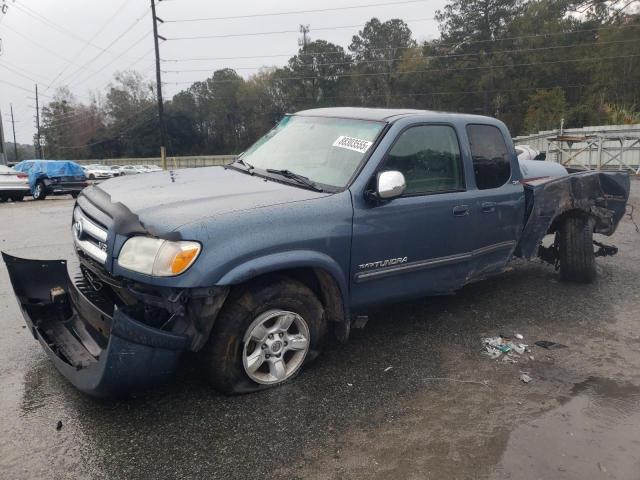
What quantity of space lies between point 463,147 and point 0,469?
3.87 metres

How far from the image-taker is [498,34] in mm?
61438

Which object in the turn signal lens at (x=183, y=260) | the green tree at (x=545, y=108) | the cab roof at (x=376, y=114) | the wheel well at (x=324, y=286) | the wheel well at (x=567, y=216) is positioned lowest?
the wheel well at (x=324, y=286)

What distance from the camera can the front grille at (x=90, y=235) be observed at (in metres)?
3.32

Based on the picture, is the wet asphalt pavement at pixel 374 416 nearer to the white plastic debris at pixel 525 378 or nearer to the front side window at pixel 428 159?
the white plastic debris at pixel 525 378

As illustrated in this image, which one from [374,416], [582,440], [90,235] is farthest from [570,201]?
[90,235]

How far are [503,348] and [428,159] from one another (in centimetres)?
165

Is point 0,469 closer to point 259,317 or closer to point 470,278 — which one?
point 259,317

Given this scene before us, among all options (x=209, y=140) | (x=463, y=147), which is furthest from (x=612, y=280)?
(x=209, y=140)

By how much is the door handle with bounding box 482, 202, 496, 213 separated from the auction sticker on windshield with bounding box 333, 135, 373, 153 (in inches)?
49.1

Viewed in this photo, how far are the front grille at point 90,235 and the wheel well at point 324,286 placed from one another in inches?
43.8

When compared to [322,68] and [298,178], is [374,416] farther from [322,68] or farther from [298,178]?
[322,68]

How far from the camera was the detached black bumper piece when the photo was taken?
9.39ft

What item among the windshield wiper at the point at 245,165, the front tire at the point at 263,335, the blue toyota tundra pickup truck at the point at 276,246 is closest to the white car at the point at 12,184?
the blue toyota tundra pickup truck at the point at 276,246

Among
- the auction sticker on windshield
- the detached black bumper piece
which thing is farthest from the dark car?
the auction sticker on windshield
